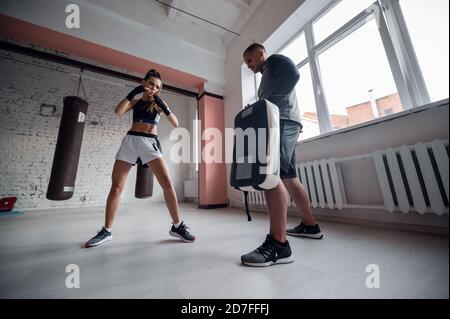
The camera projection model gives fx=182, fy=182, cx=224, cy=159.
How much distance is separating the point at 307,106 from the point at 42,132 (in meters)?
5.63

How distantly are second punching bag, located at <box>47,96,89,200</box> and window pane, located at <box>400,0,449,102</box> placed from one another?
9.95ft

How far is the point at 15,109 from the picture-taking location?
13.2 feet

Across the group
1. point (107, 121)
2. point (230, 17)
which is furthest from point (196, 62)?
point (107, 121)

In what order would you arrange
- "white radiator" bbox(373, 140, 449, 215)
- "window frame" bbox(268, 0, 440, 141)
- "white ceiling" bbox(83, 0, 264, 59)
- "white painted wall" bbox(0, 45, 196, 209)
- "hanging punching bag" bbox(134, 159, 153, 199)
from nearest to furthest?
"white radiator" bbox(373, 140, 449, 215), "window frame" bbox(268, 0, 440, 141), "hanging punching bag" bbox(134, 159, 153, 199), "white ceiling" bbox(83, 0, 264, 59), "white painted wall" bbox(0, 45, 196, 209)

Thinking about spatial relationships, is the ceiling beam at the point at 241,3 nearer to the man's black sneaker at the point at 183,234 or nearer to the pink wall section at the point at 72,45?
the pink wall section at the point at 72,45

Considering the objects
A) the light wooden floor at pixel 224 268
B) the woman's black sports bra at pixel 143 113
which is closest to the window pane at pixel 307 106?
the light wooden floor at pixel 224 268

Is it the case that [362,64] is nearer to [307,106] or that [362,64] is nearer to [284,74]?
[307,106]

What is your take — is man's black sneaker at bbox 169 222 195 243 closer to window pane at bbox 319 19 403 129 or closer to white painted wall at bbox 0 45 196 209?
window pane at bbox 319 19 403 129

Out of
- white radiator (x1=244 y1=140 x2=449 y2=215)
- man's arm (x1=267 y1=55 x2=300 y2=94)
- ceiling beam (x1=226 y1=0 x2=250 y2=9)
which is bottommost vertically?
white radiator (x1=244 y1=140 x2=449 y2=215)

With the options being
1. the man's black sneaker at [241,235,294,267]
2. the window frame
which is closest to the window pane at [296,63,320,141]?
the window frame

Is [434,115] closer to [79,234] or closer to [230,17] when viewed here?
[79,234]

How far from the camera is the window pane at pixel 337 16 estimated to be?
210 cm

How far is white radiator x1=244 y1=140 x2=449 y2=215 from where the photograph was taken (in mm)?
1260

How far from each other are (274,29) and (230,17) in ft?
4.28
